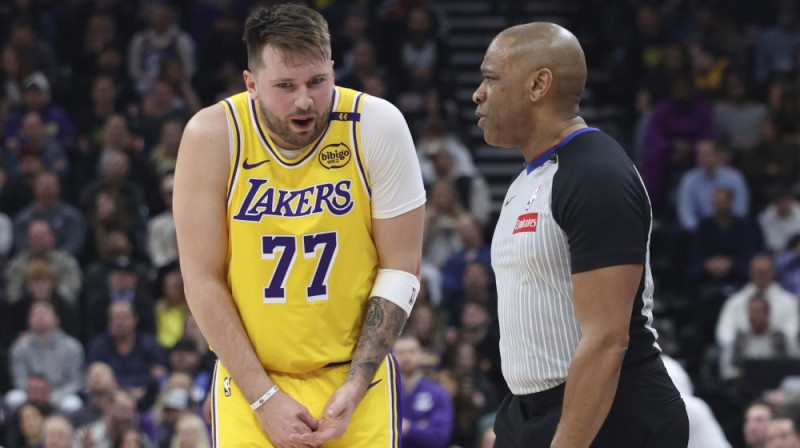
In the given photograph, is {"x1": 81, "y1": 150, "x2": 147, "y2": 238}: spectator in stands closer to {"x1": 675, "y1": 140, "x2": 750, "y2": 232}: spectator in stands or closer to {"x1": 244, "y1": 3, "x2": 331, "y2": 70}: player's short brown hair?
{"x1": 675, "y1": 140, "x2": 750, "y2": 232}: spectator in stands

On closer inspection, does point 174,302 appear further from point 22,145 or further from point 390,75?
point 390,75

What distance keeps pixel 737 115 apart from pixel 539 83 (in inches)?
453

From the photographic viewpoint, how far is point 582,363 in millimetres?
3520

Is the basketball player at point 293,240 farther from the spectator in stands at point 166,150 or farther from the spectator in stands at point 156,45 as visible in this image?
the spectator in stands at point 156,45

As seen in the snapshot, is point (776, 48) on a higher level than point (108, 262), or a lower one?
higher

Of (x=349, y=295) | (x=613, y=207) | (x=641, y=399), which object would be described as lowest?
(x=641, y=399)

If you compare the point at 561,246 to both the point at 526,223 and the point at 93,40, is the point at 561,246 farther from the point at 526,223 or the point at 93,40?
the point at 93,40

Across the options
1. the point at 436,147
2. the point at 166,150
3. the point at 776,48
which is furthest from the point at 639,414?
the point at 776,48

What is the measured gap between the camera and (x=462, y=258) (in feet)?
41.1

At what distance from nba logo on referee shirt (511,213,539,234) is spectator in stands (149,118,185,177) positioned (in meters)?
9.74

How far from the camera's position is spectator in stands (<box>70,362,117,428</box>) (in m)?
10.4

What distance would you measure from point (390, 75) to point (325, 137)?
1077 cm

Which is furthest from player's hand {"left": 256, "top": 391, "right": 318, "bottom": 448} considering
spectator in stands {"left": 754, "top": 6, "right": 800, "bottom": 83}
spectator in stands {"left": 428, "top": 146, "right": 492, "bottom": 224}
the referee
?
spectator in stands {"left": 754, "top": 6, "right": 800, "bottom": 83}

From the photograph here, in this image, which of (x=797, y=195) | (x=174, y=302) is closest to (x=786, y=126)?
(x=797, y=195)
